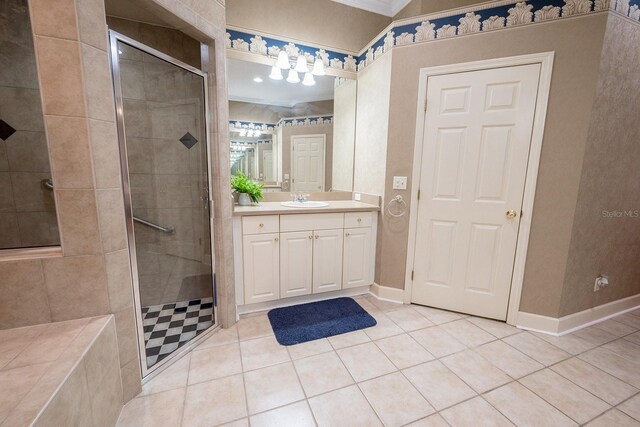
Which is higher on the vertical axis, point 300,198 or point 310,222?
point 300,198

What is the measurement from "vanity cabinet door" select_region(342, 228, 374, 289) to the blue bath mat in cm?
21

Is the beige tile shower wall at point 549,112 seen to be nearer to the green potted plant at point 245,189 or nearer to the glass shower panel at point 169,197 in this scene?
the green potted plant at point 245,189

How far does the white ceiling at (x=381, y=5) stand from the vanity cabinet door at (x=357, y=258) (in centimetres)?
222

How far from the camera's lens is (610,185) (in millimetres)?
2064

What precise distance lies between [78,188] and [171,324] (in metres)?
1.43

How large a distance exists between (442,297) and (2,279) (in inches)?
110

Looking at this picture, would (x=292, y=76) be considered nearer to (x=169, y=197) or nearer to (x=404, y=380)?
(x=169, y=197)

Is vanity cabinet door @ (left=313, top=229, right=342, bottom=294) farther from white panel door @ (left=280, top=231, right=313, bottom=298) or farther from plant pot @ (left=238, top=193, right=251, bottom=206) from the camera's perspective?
plant pot @ (left=238, top=193, right=251, bottom=206)

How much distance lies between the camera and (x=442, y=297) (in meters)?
2.39

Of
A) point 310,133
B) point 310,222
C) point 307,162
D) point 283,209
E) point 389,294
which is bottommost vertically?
point 389,294

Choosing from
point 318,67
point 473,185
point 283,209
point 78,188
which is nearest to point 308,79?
point 318,67

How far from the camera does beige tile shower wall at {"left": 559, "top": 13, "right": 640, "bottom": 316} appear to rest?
1.86 metres

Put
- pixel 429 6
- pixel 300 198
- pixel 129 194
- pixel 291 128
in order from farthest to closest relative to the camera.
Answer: pixel 291 128, pixel 300 198, pixel 429 6, pixel 129 194

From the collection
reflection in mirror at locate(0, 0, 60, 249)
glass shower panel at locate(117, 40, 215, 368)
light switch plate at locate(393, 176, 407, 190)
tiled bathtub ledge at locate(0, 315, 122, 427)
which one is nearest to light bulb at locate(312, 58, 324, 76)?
glass shower panel at locate(117, 40, 215, 368)
